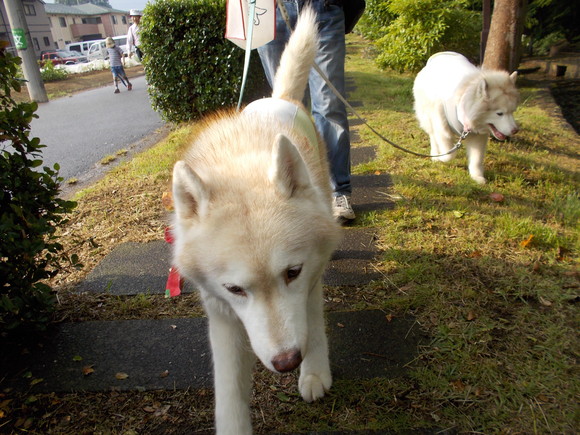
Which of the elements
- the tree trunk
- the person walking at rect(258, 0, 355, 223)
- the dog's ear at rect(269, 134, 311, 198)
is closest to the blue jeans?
the person walking at rect(258, 0, 355, 223)

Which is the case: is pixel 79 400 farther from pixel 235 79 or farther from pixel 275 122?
pixel 235 79

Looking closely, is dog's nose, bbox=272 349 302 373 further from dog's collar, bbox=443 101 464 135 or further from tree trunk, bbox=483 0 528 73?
tree trunk, bbox=483 0 528 73

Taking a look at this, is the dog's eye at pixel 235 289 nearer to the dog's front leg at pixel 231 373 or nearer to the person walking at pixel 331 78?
the dog's front leg at pixel 231 373

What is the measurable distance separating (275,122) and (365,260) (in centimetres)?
132

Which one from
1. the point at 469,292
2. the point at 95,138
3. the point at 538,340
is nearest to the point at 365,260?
the point at 469,292

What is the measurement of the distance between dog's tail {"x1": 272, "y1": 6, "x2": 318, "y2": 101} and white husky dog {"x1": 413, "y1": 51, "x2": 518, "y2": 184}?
2.20 meters

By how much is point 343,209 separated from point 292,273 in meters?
1.95

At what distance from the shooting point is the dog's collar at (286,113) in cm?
229

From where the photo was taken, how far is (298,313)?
5.00ft

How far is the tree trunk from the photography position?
199 inches

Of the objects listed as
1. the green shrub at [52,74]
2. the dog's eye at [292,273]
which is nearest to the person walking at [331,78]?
the dog's eye at [292,273]

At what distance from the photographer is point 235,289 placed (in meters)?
1.55

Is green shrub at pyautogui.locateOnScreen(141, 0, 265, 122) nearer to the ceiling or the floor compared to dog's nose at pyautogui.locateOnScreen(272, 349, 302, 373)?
nearer to the ceiling

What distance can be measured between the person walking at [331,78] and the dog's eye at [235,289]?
6.20 ft
